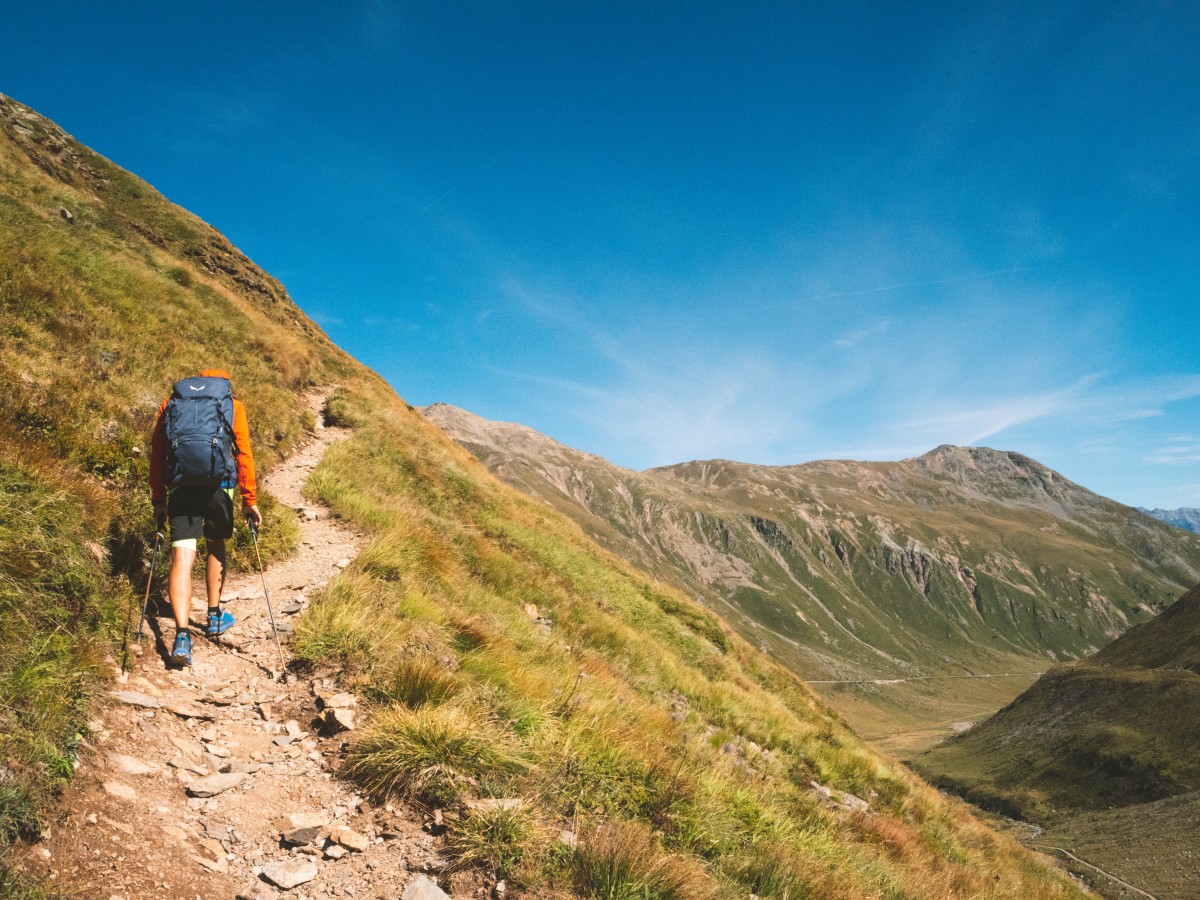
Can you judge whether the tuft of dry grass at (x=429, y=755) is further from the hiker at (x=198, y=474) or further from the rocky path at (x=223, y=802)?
the hiker at (x=198, y=474)

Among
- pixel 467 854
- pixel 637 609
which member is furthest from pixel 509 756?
pixel 637 609

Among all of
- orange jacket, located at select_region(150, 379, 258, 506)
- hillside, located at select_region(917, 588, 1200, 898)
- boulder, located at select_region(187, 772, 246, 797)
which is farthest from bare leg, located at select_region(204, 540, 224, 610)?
hillside, located at select_region(917, 588, 1200, 898)

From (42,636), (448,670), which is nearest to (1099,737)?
(448,670)

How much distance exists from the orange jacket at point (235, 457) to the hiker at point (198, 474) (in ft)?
0.04

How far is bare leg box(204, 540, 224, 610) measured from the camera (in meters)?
6.76

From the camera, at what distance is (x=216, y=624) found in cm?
658

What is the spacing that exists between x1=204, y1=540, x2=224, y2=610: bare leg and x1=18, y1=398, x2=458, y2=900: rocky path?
1.50 ft

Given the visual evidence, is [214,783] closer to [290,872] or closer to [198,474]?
[290,872]

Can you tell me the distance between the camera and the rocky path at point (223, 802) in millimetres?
3598

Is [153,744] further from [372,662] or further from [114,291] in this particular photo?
[114,291]

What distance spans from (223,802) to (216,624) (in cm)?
270

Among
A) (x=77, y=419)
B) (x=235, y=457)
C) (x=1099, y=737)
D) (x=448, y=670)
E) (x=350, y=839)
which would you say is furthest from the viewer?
(x=1099, y=737)

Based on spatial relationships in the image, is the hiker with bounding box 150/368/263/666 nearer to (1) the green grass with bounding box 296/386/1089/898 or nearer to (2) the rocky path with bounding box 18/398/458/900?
(2) the rocky path with bounding box 18/398/458/900

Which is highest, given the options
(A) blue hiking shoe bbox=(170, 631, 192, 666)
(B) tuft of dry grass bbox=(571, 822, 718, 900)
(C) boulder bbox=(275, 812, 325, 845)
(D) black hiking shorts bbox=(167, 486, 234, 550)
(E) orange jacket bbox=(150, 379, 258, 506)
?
(E) orange jacket bbox=(150, 379, 258, 506)
